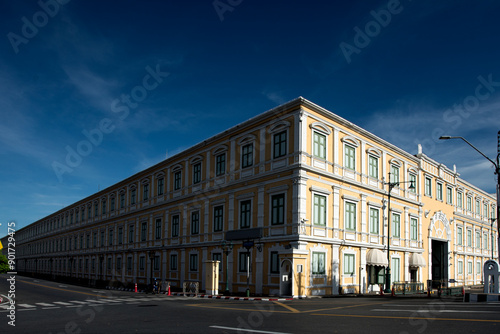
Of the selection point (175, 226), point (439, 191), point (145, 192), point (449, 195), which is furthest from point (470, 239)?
point (145, 192)

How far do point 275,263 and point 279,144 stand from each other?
8202 mm

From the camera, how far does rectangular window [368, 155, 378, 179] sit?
35844 millimetres

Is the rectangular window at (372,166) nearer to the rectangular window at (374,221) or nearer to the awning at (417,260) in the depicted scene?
the rectangular window at (374,221)

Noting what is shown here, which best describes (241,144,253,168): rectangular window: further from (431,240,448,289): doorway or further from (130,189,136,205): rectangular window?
(431,240,448,289): doorway

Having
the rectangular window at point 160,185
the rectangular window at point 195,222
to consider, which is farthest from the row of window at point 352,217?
the rectangular window at point 160,185

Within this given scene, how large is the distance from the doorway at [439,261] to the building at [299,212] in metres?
0.12

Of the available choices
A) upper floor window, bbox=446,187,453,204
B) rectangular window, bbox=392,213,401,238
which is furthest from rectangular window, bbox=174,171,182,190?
upper floor window, bbox=446,187,453,204

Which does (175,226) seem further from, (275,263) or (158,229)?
(275,263)

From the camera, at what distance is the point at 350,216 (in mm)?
32875

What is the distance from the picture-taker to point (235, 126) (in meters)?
34.6

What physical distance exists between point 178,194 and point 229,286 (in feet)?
41.8

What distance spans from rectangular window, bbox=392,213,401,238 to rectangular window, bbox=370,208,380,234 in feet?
9.09

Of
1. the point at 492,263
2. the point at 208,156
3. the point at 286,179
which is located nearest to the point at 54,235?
the point at 208,156

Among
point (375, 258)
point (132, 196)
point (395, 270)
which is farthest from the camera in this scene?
point (132, 196)
